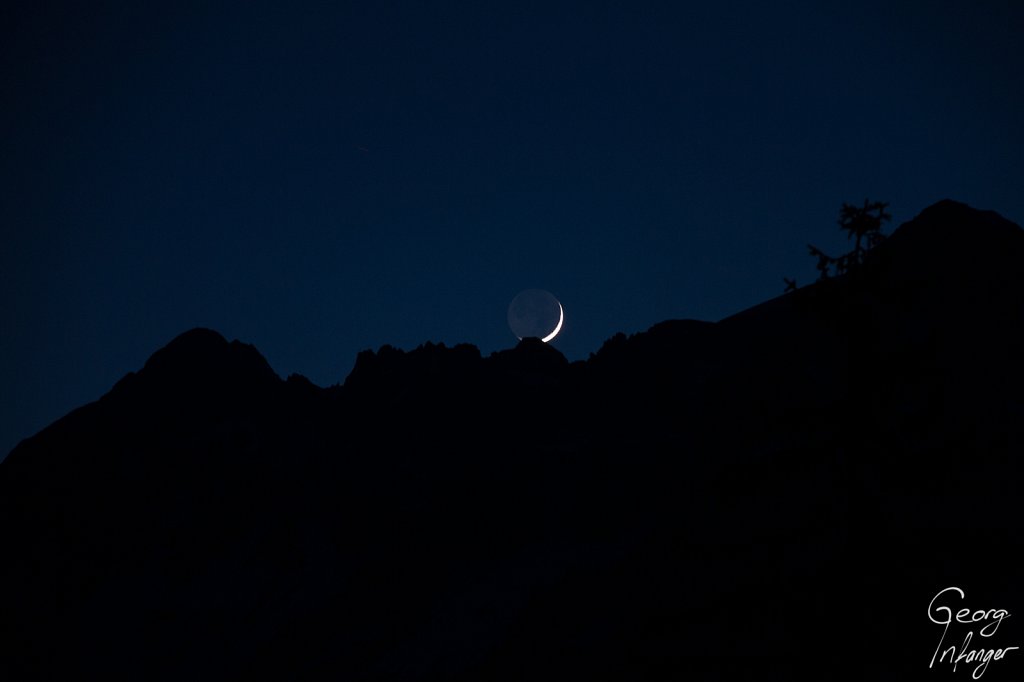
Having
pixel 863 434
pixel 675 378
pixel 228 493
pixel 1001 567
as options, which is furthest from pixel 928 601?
pixel 228 493

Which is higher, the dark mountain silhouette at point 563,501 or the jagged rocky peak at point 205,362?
the jagged rocky peak at point 205,362

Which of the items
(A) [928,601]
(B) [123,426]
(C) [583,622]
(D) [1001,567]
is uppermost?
(B) [123,426]

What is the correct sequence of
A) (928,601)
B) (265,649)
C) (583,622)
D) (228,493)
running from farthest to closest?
(228,493) → (265,649) → (583,622) → (928,601)

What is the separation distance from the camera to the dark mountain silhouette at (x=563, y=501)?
25.1 metres

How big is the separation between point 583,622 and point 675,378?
101 feet

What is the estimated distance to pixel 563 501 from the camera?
196 feet

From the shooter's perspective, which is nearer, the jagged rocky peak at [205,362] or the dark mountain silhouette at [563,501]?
the dark mountain silhouette at [563,501]

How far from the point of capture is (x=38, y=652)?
183 feet

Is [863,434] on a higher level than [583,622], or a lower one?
higher

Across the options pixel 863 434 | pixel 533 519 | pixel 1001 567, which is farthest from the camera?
pixel 533 519

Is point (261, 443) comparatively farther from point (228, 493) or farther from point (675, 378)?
point (675, 378)

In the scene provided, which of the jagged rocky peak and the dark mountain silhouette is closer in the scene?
the dark mountain silhouette

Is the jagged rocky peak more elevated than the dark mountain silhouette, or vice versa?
the jagged rocky peak

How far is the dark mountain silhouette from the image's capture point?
25.1 metres
